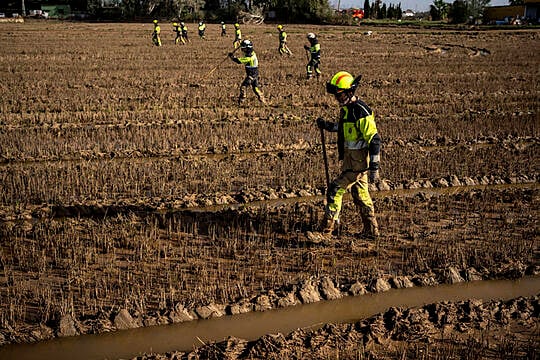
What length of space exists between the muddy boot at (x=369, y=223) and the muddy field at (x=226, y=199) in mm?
161

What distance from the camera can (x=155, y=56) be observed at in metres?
26.1

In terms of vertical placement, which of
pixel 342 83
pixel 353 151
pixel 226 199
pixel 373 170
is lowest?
pixel 226 199

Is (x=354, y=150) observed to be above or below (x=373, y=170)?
above

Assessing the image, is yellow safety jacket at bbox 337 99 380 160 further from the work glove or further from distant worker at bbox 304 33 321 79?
distant worker at bbox 304 33 321 79

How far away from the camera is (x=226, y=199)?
28.5 ft

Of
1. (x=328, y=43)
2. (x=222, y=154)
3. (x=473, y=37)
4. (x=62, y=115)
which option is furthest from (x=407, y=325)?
(x=473, y=37)

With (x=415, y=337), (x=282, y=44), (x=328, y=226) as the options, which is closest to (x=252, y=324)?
(x=415, y=337)

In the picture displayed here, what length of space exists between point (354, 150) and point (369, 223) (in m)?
0.94

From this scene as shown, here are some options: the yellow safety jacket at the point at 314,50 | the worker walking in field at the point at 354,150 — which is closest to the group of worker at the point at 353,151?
the worker walking in field at the point at 354,150

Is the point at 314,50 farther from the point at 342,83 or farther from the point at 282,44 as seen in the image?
the point at 342,83

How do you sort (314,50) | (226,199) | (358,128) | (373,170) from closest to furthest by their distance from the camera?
1. (373,170)
2. (358,128)
3. (226,199)
4. (314,50)

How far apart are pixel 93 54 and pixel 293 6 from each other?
35.4 metres

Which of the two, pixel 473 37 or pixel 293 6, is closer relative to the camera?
pixel 473 37

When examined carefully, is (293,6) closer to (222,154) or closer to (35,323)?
(222,154)
